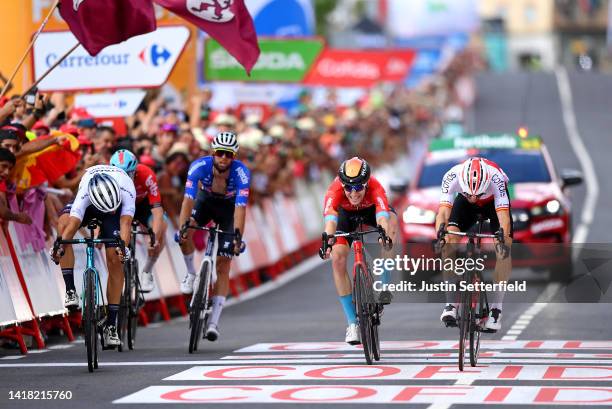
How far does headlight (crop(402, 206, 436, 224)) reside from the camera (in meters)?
22.3

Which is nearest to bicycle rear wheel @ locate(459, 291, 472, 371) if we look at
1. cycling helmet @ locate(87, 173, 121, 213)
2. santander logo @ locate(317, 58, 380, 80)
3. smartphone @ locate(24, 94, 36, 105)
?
cycling helmet @ locate(87, 173, 121, 213)

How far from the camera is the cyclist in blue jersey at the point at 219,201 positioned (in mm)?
15398

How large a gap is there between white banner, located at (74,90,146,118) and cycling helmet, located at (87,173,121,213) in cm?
695

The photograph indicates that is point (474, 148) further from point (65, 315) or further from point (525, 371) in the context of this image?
point (525, 371)

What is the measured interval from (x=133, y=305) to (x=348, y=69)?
25.1 meters

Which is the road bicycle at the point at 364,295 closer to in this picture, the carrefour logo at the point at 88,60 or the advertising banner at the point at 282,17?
the carrefour logo at the point at 88,60

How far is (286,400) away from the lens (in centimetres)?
1158

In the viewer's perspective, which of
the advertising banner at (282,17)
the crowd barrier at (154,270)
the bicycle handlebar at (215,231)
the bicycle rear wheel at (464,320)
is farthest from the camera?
the advertising banner at (282,17)

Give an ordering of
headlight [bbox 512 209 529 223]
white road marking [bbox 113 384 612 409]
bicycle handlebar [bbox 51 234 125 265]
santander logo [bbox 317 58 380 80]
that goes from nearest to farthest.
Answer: white road marking [bbox 113 384 612 409], bicycle handlebar [bbox 51 234 125 265], headlight [bbox 512 209 529 223], santander logo [bbox 317 58 380 80]

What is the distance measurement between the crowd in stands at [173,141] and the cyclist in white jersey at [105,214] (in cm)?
115

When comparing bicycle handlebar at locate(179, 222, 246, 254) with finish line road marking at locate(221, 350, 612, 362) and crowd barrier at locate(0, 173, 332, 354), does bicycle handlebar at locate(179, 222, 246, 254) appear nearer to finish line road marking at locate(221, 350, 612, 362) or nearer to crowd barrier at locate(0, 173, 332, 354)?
finish line road marking at locate(221, 350, 612, 362)

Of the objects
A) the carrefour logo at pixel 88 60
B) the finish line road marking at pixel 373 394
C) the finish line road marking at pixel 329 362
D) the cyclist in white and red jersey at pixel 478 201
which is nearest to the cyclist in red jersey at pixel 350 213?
the finish line road marking at pixel 329 362

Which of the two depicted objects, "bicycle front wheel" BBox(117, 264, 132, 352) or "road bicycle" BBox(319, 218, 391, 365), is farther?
"bicycle front wheel" BBox(117, 264, 132, 352)

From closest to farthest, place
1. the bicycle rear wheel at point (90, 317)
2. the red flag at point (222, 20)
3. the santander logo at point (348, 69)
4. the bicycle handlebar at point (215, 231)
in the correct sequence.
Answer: the bicycle rear wheel at point (90, 317)
the bicycle handlebar at point (215, 231)
the red flag at point (222, 20)
the santander logo at point (348, 69)
